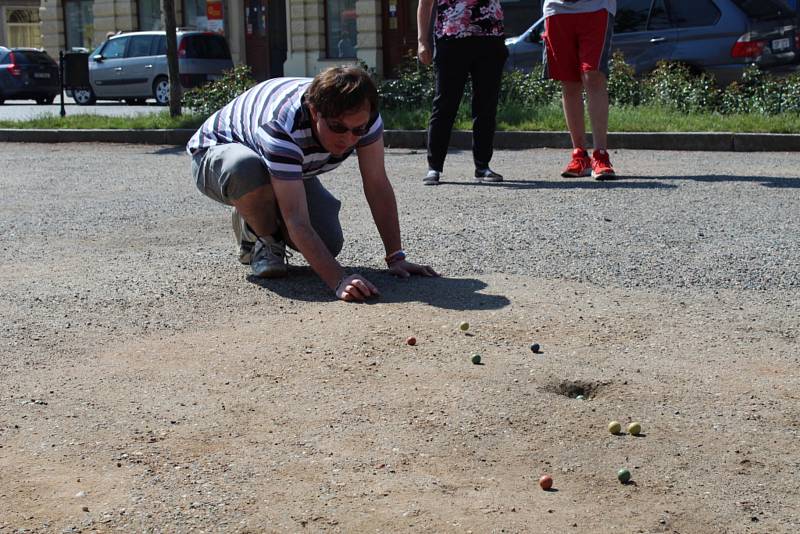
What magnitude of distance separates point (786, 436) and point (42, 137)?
41.2 ft

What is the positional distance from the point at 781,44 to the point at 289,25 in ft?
57.1

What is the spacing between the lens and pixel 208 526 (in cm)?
283

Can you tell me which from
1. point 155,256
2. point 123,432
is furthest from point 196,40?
point 123,432

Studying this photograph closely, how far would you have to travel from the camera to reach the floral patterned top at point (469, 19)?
27.7ft

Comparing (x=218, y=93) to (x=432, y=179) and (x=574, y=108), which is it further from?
(x=574, y=108)

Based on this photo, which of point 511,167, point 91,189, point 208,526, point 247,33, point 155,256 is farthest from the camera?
point 247,33

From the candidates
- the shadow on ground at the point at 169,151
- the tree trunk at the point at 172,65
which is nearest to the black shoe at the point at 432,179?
the shadow on ground at the point at 169,151

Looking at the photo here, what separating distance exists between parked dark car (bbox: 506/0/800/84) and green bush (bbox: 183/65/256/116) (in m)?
4.89

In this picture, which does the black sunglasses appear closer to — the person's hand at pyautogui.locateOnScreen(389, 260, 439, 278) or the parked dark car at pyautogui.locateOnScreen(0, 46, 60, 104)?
the person's hand at pyautogui.locateOnScreen(389, 260, 439, 278)

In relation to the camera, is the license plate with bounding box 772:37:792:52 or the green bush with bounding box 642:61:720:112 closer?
the green bush with bounding box 642:61:720:112

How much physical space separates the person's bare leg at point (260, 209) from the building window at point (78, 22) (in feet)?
103

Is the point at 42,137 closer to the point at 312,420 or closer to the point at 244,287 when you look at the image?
the point at 244,287

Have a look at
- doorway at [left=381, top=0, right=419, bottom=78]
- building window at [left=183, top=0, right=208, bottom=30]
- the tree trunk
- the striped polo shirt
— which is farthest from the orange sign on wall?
the striped polo shirt

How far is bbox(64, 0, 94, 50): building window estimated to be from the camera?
3506cm
